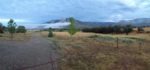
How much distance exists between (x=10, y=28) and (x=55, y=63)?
4205cm

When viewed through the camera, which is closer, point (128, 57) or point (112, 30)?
point (128, 57)

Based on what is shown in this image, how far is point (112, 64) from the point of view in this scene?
79.9 ft

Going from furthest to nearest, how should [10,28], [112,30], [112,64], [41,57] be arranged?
1. [112,30]
2. [10,28]
3. [112,64]
4. [41,57]

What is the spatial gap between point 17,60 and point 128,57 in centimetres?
1197

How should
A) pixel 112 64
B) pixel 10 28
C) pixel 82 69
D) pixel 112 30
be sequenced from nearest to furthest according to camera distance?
pixel 82 69
pixel 112 64
pixel 10 28
pixel 112 30

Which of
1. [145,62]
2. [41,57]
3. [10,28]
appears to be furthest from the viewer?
[10,28]

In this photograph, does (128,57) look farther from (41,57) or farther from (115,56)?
(41,57)

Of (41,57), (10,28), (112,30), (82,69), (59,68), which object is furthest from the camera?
(112,30)

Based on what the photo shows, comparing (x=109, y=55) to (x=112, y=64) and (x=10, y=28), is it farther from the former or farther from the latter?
(x=10, y=28)

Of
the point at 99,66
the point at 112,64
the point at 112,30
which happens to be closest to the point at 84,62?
the point at 99,66

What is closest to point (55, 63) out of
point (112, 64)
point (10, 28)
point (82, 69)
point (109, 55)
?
point (82, 69)

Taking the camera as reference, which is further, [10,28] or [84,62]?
[10,28]

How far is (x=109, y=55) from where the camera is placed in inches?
1104

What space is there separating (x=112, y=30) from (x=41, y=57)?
9569 centimetres
